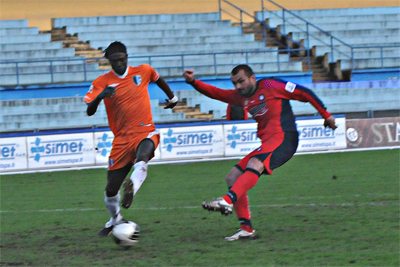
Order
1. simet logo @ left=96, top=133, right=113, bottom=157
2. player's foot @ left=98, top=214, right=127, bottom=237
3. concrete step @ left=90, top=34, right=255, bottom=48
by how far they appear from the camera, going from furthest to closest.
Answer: concrete step @ left=90, top=34, right=255, bottom=48, simet logo @ left=96, top=133, right=113, bottom=157, player's foot @ left=98, top=214, right=127, bottom=237

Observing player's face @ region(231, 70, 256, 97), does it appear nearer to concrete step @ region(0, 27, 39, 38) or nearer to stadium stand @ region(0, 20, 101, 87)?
stadium stand @ region(0, 20, 101, 87)

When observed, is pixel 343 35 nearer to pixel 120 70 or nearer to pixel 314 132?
pixel 314 132

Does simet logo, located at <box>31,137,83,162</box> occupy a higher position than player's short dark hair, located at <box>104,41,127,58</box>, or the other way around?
player's short dark hair, located at <box>104,41,127,58</box>

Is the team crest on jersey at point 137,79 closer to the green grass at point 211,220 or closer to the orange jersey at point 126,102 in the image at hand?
the orange jersey at point 126,102

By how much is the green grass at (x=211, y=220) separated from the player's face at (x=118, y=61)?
194 cm

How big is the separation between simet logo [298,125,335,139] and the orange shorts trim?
13.7 metres

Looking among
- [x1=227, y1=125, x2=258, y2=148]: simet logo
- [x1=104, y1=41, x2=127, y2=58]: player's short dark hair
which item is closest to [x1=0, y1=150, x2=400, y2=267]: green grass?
[x1=104, y1=41, x2=127, y2=58]: player's short dark hair

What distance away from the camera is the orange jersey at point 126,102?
33.3 ft

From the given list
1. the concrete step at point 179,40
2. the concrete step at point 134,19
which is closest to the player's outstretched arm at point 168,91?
the concrete step at point 179,40

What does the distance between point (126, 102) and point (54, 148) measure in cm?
1215

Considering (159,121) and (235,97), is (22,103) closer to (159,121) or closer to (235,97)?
(159,121)

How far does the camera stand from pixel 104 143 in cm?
2227

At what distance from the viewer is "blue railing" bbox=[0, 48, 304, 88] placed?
2792cm

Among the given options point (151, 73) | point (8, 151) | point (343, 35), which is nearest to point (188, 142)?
point (8, 151)
